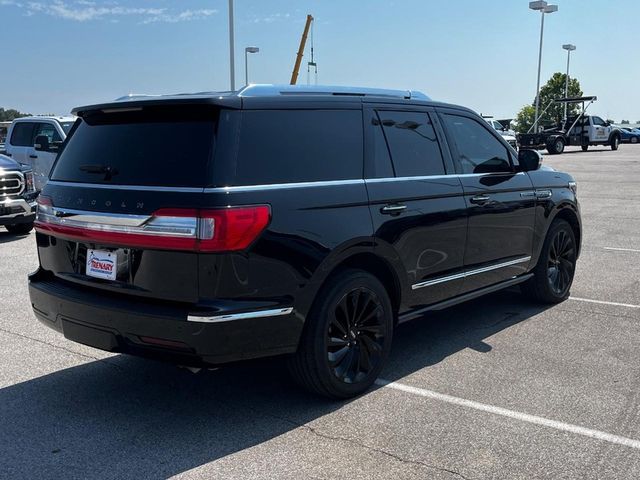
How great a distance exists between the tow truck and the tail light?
34726 mm

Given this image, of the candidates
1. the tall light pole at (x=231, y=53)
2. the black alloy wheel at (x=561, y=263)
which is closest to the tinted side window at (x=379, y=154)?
the black alloy wheel at (x=561, y=263)

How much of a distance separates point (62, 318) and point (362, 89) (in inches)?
95.4

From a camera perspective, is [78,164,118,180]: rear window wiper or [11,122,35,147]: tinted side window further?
[11,122,35,147]: tinted side window

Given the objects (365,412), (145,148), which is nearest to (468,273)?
(365,412)

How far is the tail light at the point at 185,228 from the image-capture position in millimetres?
3291

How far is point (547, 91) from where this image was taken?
77.9m

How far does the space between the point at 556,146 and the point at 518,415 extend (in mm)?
34964

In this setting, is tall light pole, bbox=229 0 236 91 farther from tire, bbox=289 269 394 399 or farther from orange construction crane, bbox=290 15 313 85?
tire, bbox=289 269 394 399

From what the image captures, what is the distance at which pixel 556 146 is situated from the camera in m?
36.1

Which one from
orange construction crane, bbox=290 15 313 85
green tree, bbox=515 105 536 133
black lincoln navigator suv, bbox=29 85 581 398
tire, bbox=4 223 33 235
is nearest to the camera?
black lincoln navigator suv, bbox=29 85 581 398

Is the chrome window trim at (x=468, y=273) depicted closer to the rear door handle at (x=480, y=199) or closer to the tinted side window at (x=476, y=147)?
the rear door handle at (x=480, y=199)

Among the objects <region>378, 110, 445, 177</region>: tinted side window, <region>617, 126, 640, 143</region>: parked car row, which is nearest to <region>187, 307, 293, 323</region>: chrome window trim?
<region>378, 110, 445, 177</region>: tinted side window

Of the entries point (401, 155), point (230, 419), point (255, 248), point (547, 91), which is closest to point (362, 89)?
point (401, 155)

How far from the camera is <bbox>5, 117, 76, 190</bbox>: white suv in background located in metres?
13.6
